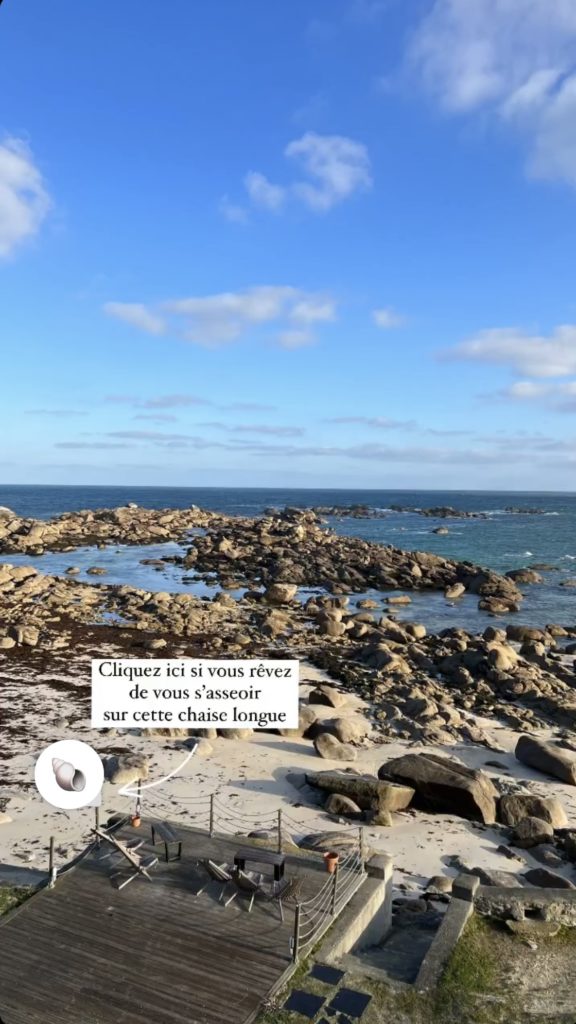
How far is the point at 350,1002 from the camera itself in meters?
8.96

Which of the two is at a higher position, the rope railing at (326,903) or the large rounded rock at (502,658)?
the rope railing at (326,903)

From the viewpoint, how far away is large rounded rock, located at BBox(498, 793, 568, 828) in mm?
16453

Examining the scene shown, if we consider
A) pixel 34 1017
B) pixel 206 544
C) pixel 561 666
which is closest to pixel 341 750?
pixel 34 1017

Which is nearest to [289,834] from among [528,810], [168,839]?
[168,839]

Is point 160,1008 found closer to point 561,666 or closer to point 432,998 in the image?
point 432,998

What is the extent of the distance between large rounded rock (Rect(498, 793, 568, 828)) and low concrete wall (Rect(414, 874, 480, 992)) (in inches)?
194

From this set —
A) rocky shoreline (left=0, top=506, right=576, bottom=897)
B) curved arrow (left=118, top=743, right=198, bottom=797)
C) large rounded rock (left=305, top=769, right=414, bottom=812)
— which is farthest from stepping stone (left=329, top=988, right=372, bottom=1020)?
curved arrow (left=118, top=743, right=198, bottom=797)

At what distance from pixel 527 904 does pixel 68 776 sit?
825cm

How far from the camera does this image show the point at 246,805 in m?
16.8

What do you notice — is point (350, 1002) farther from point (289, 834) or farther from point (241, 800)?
point (241, 800)

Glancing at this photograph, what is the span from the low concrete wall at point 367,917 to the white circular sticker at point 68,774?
15.3 ft

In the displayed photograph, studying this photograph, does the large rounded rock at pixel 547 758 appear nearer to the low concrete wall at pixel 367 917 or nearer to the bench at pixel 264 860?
the low concrete wall at pixel 367 917

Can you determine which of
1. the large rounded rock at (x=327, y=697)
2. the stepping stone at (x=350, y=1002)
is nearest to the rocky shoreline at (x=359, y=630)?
the large rounded rock at (x=327, y=697)

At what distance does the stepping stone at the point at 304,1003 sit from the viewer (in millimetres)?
8734
